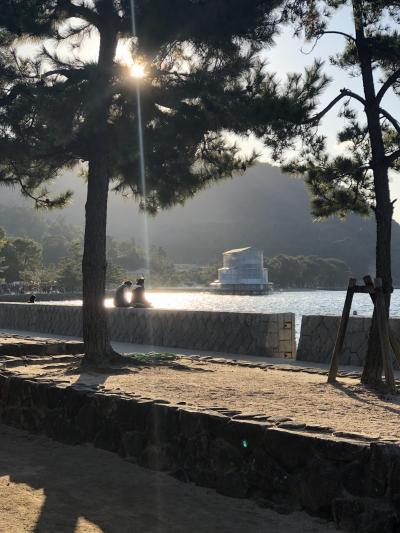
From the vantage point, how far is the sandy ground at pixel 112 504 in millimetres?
4160

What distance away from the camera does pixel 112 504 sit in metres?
4.59

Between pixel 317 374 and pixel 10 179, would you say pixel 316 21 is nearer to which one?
pixel 317 374

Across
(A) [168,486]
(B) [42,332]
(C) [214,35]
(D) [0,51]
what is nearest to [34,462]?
(A) [168,486]

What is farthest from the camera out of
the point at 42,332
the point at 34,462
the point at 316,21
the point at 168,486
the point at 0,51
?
the point at 42,332

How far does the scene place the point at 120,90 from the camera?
29.4 ft

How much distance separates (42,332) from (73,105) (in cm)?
1101

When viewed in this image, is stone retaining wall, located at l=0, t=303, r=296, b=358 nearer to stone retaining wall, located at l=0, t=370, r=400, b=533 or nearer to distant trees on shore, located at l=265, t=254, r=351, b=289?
stone retaining wall, located at l=0, t=370, r=400, b=533

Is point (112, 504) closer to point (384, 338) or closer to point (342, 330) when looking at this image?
point (384, 338)

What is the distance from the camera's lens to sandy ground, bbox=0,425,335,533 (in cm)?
416

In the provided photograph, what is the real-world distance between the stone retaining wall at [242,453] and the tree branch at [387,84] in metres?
4.83

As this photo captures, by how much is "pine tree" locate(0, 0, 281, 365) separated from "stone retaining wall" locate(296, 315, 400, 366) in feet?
11.3

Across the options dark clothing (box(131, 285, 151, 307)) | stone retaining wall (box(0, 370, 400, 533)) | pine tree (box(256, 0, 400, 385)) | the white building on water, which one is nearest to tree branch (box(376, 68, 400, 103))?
pine tree (box(256, 0, 400, 385))

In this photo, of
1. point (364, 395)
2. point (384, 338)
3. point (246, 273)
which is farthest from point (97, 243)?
point (246, 273)

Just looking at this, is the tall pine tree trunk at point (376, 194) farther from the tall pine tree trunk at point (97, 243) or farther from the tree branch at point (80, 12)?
the tree branch at point (80, 12)
